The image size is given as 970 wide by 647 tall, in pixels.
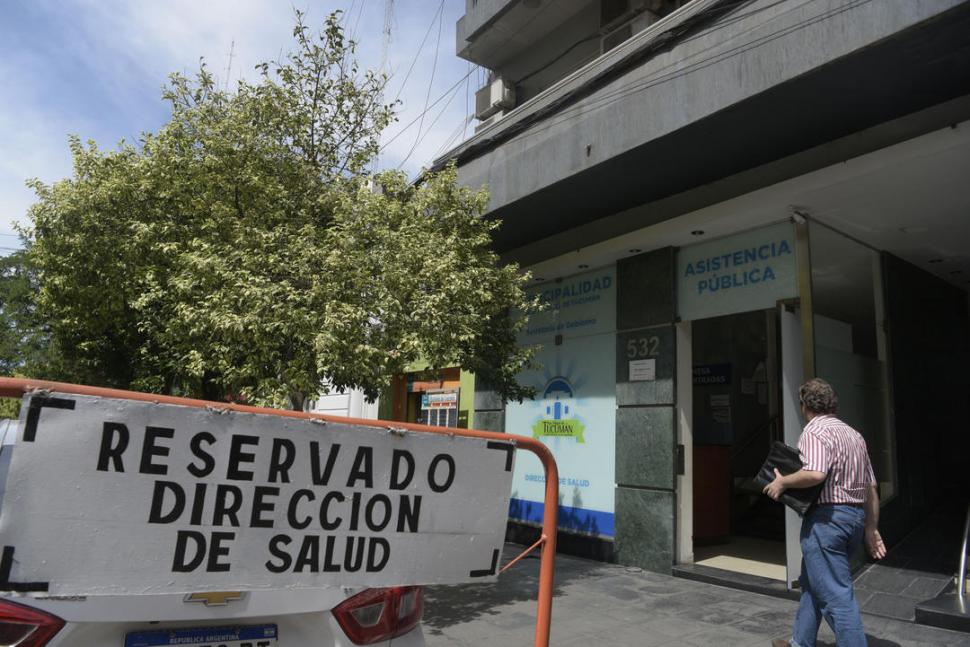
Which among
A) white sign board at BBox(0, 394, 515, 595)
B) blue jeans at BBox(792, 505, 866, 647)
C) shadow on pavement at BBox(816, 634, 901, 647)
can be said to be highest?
white sign board at BBox(0, 394, 515, 595)

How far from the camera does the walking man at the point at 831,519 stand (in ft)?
12.9

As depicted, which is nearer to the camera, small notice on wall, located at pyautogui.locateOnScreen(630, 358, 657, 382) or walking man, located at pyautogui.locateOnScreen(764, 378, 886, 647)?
walking man, located at pyautogui.locateOnScreen(764, 378, 886, 647)

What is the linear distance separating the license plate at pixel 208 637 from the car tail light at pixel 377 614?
0.26 m

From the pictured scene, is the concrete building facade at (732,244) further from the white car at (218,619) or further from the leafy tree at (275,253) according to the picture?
the white car at (218,619)

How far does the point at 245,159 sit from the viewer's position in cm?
672

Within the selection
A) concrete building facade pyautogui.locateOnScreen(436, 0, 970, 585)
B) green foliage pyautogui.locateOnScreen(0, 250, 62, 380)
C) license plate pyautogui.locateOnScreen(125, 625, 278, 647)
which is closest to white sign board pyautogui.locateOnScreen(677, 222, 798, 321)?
concrete building facade pyautogui.locateOnScreen(436, 0, 970, 585)

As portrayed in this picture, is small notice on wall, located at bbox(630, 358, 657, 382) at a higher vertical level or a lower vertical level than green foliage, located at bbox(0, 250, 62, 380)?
lower

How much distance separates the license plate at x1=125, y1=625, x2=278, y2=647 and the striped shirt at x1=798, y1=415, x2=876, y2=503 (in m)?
3.29

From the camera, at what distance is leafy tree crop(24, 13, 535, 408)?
5527mm

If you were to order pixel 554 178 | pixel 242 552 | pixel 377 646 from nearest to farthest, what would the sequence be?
1. pixel 242 552
2. pixel 377 646
3. pixel 554 178

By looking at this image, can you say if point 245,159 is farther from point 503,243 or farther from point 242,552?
point 242,552

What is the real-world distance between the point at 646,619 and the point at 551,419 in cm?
396

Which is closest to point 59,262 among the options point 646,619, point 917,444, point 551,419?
point 551,419

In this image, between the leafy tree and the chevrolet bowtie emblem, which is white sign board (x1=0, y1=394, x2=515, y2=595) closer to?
the chevrolet bowtie emblem
